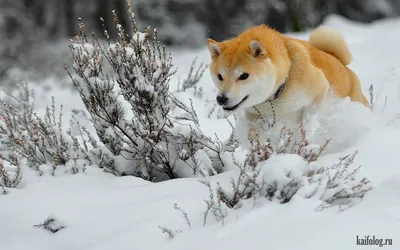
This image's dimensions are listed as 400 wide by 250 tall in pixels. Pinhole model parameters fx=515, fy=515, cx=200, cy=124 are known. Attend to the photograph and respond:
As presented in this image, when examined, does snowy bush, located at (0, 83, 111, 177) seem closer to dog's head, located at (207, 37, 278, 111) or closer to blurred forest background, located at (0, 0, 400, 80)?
dog's head, located at (207, 37, 278, 111)

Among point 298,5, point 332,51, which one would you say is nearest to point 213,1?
point 298,5

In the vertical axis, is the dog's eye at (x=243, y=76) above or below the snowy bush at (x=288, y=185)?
above

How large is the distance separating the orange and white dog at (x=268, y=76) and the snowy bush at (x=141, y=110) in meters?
0.39

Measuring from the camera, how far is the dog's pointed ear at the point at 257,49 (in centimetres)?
360

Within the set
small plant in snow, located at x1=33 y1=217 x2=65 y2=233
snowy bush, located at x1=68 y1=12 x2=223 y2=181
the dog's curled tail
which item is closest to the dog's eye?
snowy bush, located at x1=68 y1=12 x2=223 y2=181

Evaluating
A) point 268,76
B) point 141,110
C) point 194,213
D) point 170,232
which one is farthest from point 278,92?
point 170,232

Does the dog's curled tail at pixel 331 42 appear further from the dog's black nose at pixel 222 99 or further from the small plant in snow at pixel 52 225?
the small plant in snow at pixel 52 225

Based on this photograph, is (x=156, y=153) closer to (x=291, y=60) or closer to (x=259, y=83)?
(x=259, y=83)

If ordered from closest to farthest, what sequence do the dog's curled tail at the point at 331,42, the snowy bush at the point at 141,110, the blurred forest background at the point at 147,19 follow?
1. the snowy bush at the point at 141,110
2. the dog's curled tail at the point at 331,42
3. the blurred forest background at the point at 147,19

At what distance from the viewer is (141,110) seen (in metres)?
3.55

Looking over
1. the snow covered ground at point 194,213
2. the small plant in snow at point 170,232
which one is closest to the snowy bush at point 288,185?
the snow covered ground at point 194,213

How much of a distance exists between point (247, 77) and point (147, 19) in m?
10.3

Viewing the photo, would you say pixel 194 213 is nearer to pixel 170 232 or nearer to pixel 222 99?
pixel 170 232

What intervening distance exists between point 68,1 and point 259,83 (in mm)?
10208
